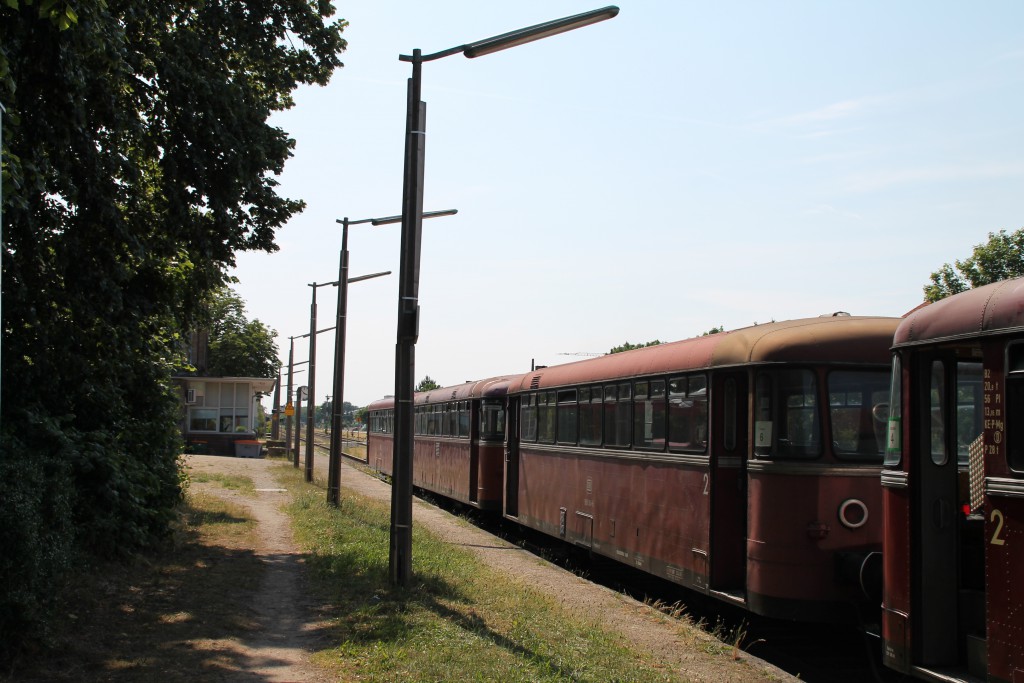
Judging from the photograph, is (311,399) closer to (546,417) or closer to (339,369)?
(339,369)

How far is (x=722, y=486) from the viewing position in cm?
1015

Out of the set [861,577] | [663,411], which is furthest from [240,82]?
[861,577]

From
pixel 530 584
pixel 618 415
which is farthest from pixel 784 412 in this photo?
pixel 530 584

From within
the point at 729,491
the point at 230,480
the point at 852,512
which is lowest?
the point at 230,480

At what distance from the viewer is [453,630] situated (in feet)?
31.5

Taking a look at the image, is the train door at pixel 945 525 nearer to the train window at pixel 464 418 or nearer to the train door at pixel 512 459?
the train door at pixel 512 459

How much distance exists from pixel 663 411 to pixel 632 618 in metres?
2.27

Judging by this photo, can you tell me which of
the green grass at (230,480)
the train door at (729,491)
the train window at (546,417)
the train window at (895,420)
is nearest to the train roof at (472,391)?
the train window at (546,417)

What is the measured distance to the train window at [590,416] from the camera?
46.4 ft

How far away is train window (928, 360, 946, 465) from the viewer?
7.08m

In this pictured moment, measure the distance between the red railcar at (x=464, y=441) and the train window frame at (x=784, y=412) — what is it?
10.3 m

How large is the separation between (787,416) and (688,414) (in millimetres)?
1613

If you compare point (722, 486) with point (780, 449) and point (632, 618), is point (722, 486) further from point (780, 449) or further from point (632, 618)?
point (632, 618)

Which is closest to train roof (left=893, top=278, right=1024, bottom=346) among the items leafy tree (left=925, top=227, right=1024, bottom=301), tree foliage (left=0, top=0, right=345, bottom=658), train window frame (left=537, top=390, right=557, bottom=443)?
tree foliage (left=0, top=0, right=345, bottom=658)
